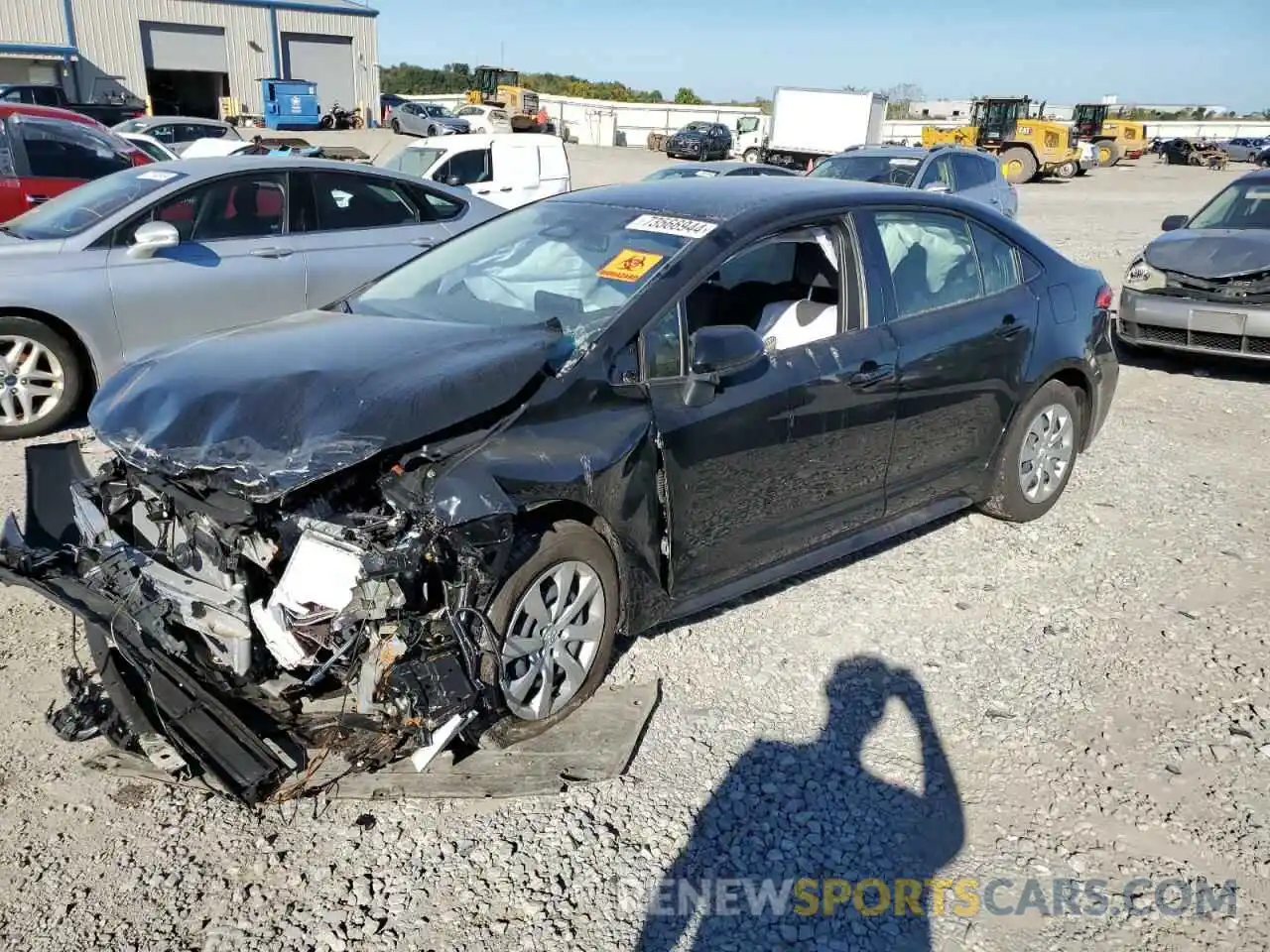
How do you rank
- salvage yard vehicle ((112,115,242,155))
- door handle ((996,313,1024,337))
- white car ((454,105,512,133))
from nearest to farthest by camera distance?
door handle ((996,313,1024,337))
salvage yard vehicle ((112,115,242,155))
white car ((454,105,512,133))

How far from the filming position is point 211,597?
289 centimetres

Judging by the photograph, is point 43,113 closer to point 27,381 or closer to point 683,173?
point 27,381

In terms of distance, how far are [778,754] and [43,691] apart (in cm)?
252

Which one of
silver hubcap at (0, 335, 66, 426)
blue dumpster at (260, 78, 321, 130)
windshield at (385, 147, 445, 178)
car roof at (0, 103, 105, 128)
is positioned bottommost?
silver hubcap at (0, 335, 66, 426)

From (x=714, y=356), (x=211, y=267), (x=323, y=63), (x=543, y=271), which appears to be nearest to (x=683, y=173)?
(x=211, y=267)

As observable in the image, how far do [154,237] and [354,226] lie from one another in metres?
1.47

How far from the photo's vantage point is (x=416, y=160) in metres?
13.7

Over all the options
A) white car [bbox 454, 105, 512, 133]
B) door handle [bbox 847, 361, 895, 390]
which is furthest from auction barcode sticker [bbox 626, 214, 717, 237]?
white car [bbox 454, 105, 512, 133]

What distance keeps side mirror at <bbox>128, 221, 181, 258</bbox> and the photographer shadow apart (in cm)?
460

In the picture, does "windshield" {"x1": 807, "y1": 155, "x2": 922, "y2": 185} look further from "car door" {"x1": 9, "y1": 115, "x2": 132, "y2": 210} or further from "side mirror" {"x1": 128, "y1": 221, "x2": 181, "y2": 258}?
"side mirror" {"x1": 128, "y1": 221, "x2": 181, "y2": 258}

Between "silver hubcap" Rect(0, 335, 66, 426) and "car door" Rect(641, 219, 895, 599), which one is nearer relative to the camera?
"car door" Rect(641, 219, 895, 599)

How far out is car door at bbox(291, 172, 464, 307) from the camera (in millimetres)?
6699

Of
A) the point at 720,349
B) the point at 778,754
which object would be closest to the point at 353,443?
the point at 720,349

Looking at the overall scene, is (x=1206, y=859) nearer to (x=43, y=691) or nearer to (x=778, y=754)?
(x=778, y=754)
